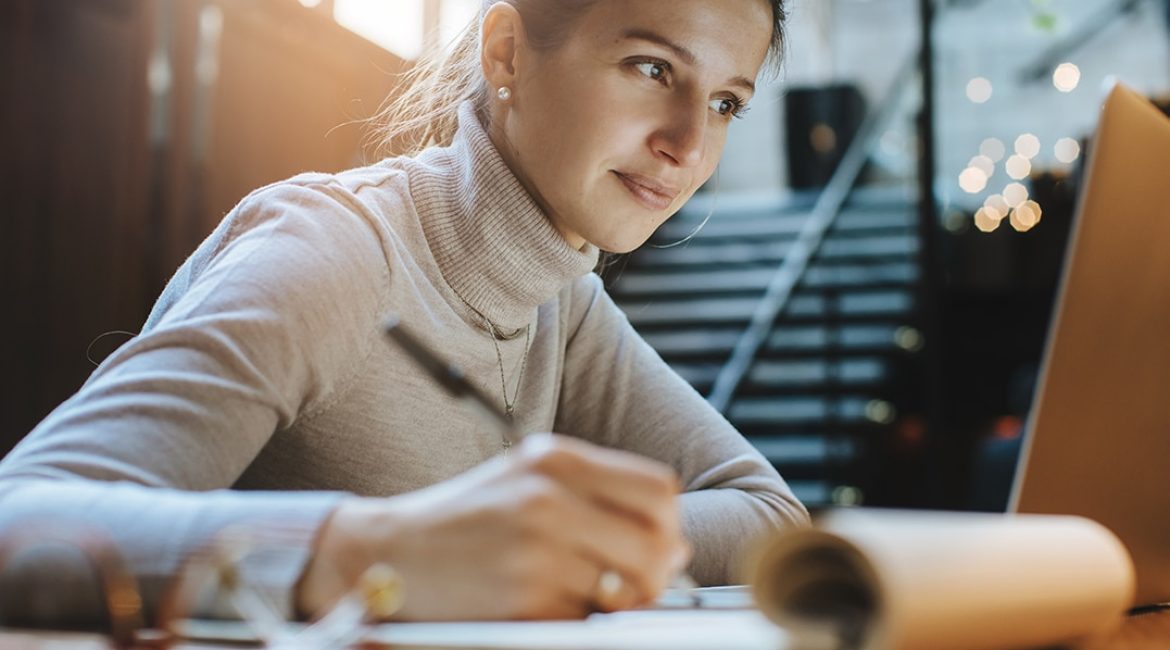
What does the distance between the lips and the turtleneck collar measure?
0.11m

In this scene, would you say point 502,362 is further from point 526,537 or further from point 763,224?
point 763,224

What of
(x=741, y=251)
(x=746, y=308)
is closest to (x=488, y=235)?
(x=746, y=308)

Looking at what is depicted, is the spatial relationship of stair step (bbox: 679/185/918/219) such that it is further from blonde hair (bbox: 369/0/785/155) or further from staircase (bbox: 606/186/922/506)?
blonde hair (bbox: 369/0/785/155)

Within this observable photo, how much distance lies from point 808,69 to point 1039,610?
8.18 m

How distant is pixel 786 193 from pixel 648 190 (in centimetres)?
714

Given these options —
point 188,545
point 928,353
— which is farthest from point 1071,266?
point 928,353

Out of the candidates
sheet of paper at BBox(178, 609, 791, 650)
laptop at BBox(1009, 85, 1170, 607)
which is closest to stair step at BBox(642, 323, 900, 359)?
laptop at BBox(1009, 85, 1170, 607)

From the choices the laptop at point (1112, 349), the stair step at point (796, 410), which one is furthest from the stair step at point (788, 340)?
the laptop at point (1112, 349)

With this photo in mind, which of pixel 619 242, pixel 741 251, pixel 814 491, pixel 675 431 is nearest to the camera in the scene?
pixel 619 242

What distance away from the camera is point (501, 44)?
1.28 m

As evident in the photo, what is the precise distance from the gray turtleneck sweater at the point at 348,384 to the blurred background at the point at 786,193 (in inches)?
18.4

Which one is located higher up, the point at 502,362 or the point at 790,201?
the point at 790,201

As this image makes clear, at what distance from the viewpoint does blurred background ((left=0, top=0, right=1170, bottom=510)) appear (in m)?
3.29

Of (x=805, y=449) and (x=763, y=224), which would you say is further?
(x=763, y=224)
